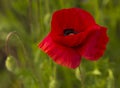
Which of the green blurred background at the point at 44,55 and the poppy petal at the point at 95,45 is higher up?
the poppy petal at the point at 95,45

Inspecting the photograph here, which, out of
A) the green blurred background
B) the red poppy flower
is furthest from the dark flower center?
the green blurred background

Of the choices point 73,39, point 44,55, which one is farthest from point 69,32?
point 44,55

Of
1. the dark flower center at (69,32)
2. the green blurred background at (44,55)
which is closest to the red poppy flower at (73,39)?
the dark flower center at (69,32)

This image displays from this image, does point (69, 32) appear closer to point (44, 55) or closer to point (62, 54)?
point (62, 54)

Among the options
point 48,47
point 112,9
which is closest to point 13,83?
point 112,9

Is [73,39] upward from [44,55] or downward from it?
upward

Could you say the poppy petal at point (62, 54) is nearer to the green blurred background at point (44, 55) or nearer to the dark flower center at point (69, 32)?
the dark flower center at point (69, 32)

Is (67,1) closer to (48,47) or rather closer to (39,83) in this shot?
(39,83)

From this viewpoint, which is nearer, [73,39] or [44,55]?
[73,39]
